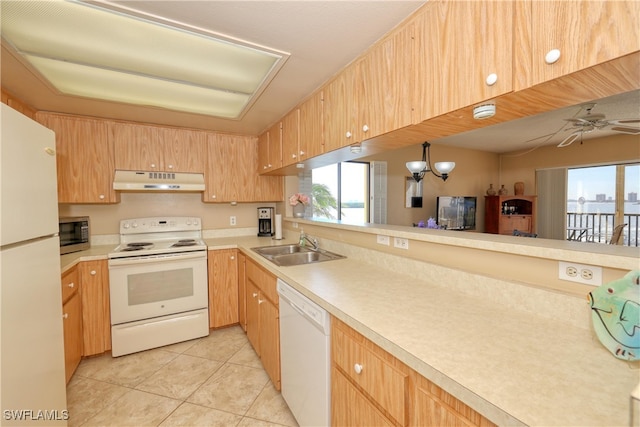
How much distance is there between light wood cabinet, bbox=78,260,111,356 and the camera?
236 centimetres

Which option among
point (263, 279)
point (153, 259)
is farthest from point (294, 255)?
point (153, 259)

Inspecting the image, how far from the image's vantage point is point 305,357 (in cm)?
143

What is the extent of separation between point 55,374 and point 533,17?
2.42 meters

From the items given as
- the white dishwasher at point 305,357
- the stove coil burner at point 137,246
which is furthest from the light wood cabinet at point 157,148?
the white dishwasher at point 305,357

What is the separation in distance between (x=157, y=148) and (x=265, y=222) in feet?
4.80

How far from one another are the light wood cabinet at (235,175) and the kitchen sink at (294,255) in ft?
3.08

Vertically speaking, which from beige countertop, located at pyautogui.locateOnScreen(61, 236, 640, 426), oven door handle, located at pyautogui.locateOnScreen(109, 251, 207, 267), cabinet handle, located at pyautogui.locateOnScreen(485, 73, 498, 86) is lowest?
oven door handle, located at pyautogui.locateOnScreen(109, 251, 207, 267)

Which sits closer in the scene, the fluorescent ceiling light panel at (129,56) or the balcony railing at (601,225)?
the fluorescent ceiling light panel at (129,56)

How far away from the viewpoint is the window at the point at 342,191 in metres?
4.45

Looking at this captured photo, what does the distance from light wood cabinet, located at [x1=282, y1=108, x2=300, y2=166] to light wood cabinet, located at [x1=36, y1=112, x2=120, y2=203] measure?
5.75 feet

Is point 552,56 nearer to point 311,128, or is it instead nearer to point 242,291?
point 311,128

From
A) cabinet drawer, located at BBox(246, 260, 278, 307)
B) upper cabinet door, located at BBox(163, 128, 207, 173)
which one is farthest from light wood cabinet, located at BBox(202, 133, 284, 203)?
cabinet drawer, located at BBox(246, 260, 278, 307)

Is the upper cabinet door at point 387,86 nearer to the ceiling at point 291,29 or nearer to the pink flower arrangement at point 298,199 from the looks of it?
the ceiling at point 291,29

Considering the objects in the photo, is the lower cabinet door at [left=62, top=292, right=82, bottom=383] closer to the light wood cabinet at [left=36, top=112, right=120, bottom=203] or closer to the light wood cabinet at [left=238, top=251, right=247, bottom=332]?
the light wood cabinet at [left=36, top=112, right=120, bottom=203]
